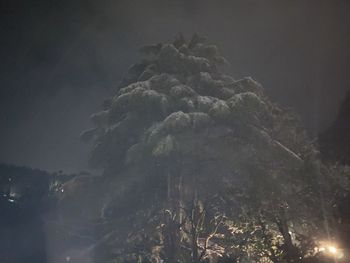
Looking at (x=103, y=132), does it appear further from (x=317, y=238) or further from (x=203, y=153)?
(x=317, y=238)

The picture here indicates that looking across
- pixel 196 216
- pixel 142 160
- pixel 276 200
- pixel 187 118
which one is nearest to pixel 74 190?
pixel 142 160

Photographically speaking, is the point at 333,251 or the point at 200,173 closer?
the point at 333,251

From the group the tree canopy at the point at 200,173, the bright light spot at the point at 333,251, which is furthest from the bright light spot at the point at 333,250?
the tree canopy at the point at 200,173

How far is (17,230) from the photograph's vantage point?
102 ft

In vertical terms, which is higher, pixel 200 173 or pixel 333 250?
pixel 200 173

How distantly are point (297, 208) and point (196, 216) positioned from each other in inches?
241

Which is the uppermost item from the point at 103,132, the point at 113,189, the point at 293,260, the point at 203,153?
the point at 103,132

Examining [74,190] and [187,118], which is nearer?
[187,118]

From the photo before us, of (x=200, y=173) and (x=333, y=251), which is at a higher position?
(x=200, y=173)

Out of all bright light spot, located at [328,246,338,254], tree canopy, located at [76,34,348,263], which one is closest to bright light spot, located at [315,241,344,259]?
bright light spot, located at [328,246,338,254]

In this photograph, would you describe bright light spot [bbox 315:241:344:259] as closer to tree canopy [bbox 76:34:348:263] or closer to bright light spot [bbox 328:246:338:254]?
bright light spot [bbox 328:246:338:254]

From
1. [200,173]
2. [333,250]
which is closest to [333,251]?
[333,250]

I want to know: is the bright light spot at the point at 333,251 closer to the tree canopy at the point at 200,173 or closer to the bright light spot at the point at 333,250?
the bright light spot at the point at 333,250

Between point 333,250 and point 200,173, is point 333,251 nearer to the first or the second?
point 333,250
